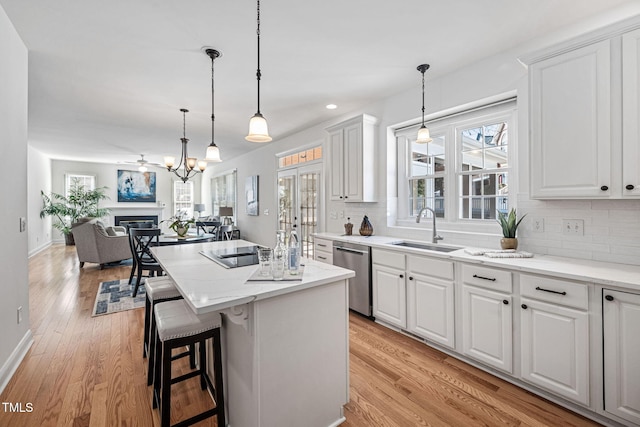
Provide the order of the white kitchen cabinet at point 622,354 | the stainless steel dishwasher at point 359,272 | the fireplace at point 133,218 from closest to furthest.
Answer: the white kitchen cabinet at point 622,354 → the stainless steel dishwasher at point 359,272 → the fireplace at point 133,218

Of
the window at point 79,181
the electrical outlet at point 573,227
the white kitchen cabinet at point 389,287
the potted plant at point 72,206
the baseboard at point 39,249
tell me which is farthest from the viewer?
the window at point 79,181

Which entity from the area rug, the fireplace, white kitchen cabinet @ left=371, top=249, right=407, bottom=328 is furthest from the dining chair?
the fireplace

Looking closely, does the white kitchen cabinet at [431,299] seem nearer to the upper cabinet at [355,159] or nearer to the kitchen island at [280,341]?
the kitchen island at [280,341]

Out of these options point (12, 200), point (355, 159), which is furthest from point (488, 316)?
point (12, 200)

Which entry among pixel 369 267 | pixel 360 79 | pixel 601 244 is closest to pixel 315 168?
pixel 360 79

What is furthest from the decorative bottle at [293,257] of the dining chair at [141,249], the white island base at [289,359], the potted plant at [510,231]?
the dining chair at [141,249]

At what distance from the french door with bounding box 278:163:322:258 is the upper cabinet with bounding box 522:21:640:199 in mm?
3177

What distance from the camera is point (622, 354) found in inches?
64.6

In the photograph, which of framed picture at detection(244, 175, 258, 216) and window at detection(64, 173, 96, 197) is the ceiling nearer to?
framed picture at detection(244, 175, 258, 216)

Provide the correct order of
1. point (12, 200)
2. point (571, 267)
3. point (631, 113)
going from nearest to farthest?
point (631, 113) < point (571, 267) < point (12, 200)

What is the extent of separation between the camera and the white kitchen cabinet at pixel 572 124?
1908 mm

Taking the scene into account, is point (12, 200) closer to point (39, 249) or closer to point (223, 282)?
point (223, 282)

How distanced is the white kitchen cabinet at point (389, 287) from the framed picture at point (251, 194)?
429 centimetres

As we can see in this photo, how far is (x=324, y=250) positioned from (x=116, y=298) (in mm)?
2920
